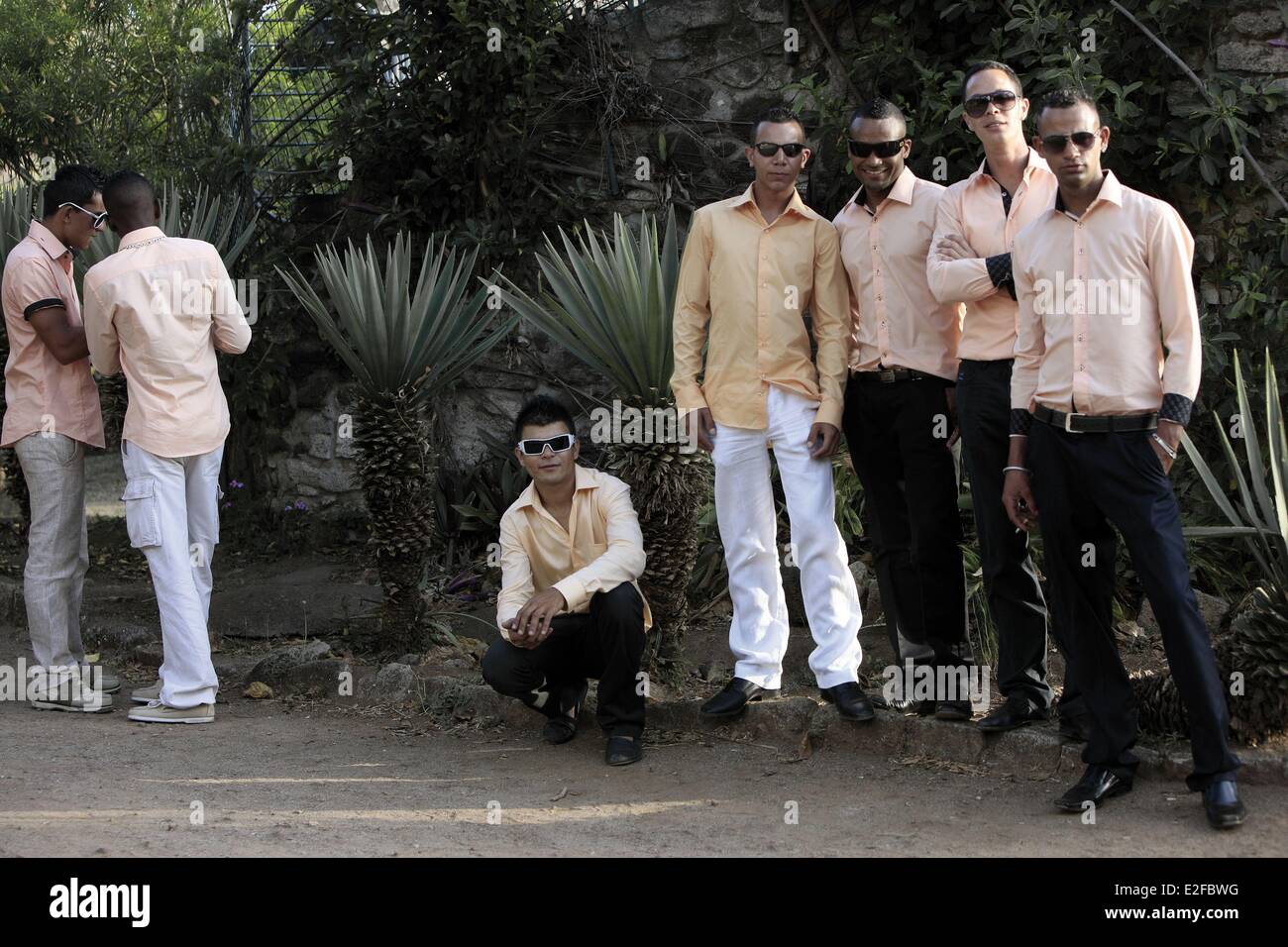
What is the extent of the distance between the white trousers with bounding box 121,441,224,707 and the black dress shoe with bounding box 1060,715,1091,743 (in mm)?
3063

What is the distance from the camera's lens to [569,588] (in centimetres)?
451

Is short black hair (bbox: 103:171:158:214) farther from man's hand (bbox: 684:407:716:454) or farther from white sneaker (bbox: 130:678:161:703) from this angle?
man's hand (bbox: 684:407:716:454)

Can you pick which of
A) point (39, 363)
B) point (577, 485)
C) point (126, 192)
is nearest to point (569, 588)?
point (577, 485)

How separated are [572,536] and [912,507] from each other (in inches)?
44.8

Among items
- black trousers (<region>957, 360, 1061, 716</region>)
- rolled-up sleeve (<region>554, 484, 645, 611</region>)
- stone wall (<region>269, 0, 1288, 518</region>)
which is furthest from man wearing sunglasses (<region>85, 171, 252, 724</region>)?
black trousers (<region>957, 360, 1061, 716</region>)

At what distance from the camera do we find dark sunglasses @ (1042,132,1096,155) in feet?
12.2

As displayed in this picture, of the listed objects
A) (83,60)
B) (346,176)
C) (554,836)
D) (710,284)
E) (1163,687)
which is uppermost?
(83,60)

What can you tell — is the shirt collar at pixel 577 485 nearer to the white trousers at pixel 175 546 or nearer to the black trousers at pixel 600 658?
the black trousers at pixel 600 658

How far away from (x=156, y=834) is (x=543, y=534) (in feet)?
5.13

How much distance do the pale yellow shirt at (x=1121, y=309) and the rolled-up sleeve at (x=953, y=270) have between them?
296mm

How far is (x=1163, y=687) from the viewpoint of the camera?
4.25m

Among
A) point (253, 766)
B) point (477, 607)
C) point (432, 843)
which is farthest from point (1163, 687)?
point (477, 607)

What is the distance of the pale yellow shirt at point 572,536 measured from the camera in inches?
184
